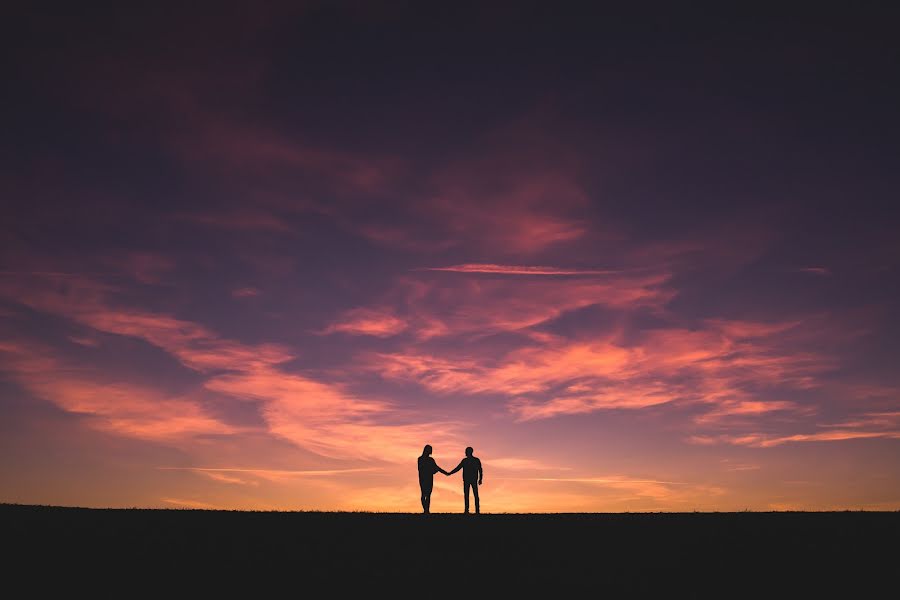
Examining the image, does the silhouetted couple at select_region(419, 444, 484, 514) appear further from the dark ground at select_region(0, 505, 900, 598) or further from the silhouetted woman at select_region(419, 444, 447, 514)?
the dark ground at select_region(0, 505, 900, 598)

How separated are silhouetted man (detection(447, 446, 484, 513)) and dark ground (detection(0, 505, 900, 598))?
378cm

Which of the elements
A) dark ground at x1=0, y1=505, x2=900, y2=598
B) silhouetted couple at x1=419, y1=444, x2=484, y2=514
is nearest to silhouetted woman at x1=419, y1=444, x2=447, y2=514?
silhouetted couple at x1=419, y1=444, x2=484, y2=514

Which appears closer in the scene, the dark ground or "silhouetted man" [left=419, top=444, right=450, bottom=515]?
the dark ground

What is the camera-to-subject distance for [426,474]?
31219 mm

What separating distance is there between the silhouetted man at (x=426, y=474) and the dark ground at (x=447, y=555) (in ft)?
12.5

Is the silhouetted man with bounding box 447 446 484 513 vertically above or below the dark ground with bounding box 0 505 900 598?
above

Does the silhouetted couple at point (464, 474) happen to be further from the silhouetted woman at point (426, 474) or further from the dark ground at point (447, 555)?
the dark ground at point (447, 555)

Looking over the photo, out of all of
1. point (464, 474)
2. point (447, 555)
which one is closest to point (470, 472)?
point (464, 474)

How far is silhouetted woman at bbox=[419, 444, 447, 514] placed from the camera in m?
31.2

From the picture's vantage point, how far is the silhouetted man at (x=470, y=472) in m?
31.2

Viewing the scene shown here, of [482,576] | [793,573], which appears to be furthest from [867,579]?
[482,576]

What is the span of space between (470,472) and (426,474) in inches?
66.4

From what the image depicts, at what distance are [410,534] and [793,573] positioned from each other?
10368 millimetres

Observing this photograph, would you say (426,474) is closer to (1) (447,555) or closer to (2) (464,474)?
(2) (464,474)
